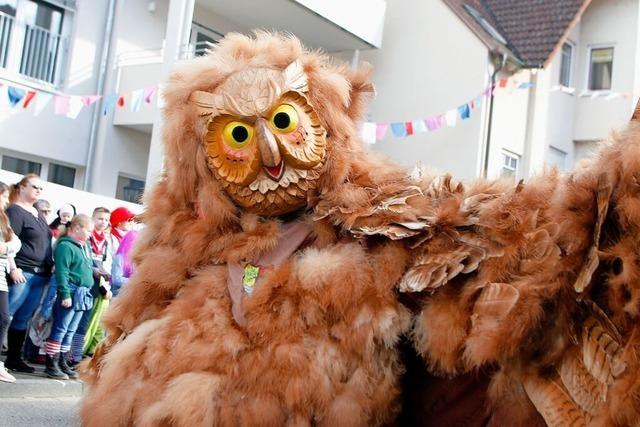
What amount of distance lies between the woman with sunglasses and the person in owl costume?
3.50 metres

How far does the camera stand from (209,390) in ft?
5.75

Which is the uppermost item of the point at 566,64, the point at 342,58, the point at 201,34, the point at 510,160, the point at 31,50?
the point at 566,64

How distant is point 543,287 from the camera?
1.45m

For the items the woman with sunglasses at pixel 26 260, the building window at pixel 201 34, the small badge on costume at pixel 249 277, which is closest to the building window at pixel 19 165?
the building window at pixel 201 34

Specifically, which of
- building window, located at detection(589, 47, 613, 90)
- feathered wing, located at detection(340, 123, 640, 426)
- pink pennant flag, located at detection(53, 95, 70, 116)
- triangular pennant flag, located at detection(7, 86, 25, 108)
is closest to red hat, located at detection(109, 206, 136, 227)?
triangular pennant flag, located at detection(7, 86, 25, 108)

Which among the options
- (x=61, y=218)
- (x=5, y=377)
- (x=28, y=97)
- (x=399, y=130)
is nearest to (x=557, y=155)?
(x=399, y=130)

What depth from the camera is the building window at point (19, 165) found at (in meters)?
10.0

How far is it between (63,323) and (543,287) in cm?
489

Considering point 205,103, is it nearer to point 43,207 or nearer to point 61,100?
point 43,207

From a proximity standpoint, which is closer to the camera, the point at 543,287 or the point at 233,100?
the point at 543,287

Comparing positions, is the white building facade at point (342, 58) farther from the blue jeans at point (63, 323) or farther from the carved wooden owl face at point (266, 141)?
the carved wooden owl face at point (266, 141)

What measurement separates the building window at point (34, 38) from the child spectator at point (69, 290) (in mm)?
5304

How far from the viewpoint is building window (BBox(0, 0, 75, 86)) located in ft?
32.8

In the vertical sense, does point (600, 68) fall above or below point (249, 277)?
above
